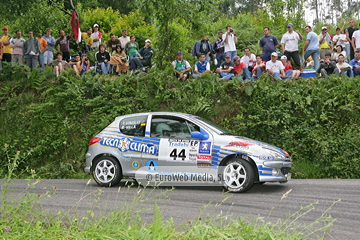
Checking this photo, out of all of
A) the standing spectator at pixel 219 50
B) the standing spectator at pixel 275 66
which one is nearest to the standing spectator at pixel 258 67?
the standing spectator at pixel 275 66

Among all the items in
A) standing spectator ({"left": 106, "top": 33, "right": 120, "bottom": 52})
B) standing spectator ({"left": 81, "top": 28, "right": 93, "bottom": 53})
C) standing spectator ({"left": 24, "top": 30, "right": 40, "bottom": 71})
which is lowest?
standing spectator ({"left": 24, "top": 30, "right": 40, "bottom": 71})

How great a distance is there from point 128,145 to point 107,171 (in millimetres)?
804

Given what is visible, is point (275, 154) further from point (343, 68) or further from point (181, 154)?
point (343, 68)

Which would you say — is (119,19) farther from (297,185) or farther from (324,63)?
(297,185)

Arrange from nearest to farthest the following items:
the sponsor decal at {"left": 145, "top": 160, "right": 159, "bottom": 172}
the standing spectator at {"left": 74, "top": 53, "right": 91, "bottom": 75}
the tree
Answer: the sponsor decal at {"left": 145, "top": 160, "right": 159, "bottom": 172}, the tree, the standing spectator at {"left": 74, "top": 53, "right": 91, "bottom": 75}

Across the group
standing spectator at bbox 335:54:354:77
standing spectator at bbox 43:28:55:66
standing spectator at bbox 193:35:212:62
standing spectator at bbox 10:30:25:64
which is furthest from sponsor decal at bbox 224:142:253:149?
standing spectator at bbox 10:30:25:64

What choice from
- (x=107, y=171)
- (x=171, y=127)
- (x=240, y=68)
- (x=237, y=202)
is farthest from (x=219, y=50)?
(x=237, y=202)

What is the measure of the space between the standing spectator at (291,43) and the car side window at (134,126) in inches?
369

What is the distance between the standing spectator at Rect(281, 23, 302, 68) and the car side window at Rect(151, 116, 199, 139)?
925 cm

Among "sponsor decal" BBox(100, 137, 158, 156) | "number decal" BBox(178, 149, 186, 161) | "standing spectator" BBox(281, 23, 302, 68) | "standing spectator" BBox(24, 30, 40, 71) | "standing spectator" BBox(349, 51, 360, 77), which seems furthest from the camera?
"standing spectator" BBox(24, 30, 40, 71)

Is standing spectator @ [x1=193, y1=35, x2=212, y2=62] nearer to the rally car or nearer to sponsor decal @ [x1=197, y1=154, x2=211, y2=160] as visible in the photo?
the rally car

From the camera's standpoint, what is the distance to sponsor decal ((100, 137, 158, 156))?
10633 mm

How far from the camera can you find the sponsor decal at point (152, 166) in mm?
10514

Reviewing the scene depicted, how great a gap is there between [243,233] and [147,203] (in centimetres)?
400
